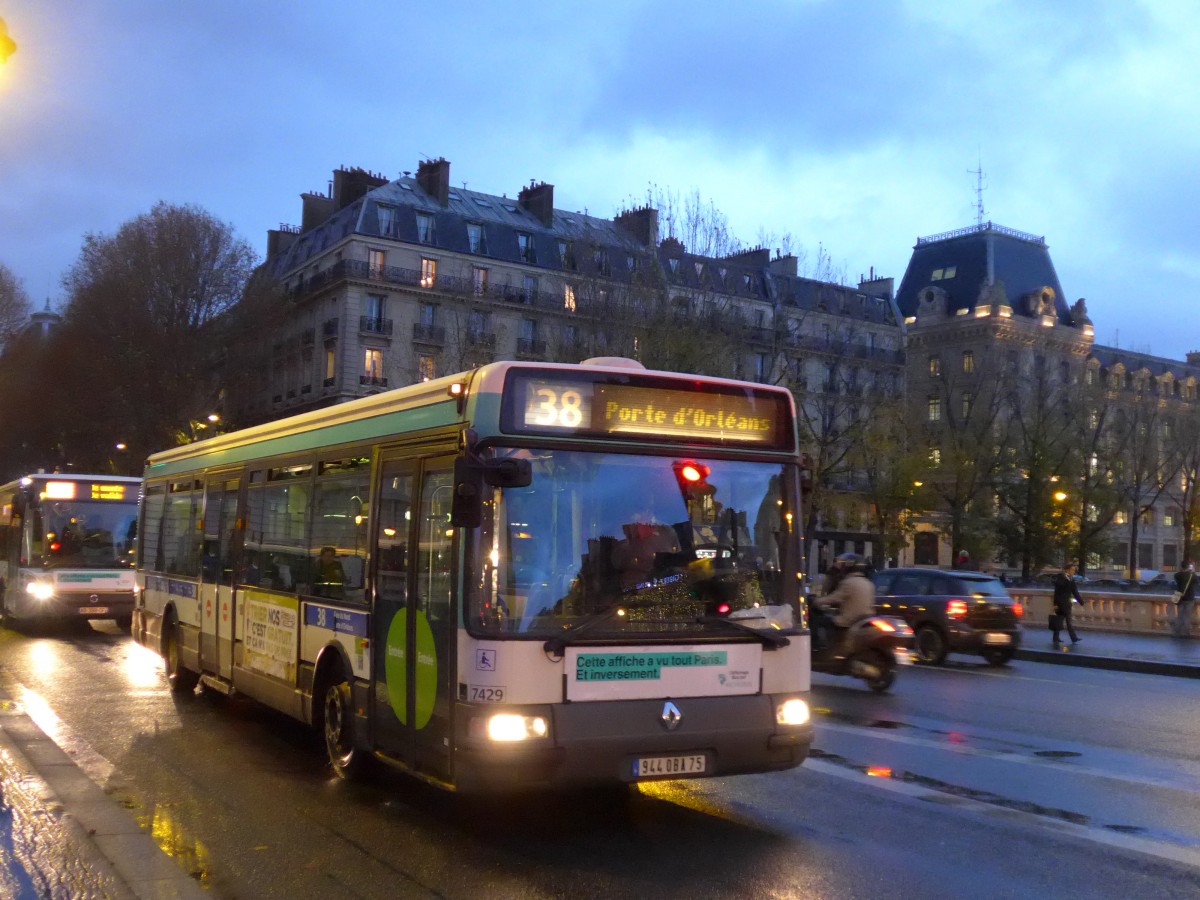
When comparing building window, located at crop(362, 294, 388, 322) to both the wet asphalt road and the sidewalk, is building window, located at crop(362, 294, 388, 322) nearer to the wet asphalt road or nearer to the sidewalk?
the sidewalk

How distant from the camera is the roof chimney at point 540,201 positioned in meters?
65.7

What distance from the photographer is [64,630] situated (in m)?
23.9

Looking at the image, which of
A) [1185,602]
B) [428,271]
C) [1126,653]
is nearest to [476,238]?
[428,271]

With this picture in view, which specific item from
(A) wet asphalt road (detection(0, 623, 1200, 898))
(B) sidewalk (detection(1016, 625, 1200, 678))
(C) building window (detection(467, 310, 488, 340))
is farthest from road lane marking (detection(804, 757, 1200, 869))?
(C) building window (detection(467, 310, 488, 340))

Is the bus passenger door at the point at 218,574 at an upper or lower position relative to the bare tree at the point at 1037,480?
lower

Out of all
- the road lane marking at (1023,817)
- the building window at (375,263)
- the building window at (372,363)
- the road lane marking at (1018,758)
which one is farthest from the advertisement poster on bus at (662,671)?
the building window at (375,263)

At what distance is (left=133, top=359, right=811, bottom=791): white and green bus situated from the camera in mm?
6863

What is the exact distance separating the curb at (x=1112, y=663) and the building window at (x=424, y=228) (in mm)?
44078

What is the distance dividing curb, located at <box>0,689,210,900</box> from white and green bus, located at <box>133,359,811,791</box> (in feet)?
5.12

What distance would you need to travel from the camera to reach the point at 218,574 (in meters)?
12.0

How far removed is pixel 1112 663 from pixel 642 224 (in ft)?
89.4

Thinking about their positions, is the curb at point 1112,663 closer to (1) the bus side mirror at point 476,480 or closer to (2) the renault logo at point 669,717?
(2) the renault logo at point 669,717

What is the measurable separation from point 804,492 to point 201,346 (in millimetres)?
47813

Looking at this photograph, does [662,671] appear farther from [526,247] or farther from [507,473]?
[526,247]
